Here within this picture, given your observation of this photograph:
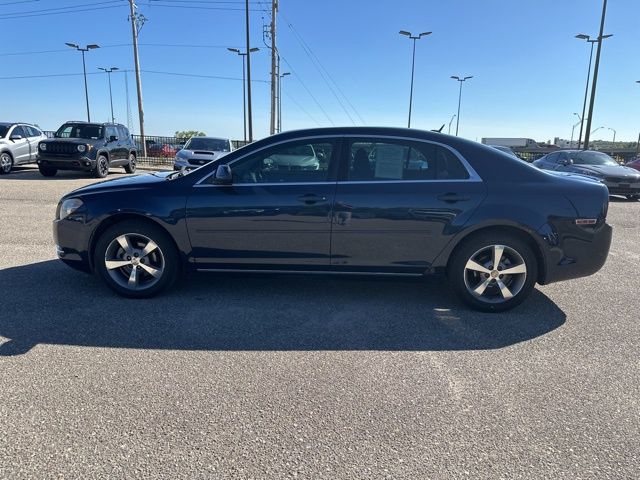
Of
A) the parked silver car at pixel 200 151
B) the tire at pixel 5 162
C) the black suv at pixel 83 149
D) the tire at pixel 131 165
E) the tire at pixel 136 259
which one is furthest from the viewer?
the tire at pixel 131 165

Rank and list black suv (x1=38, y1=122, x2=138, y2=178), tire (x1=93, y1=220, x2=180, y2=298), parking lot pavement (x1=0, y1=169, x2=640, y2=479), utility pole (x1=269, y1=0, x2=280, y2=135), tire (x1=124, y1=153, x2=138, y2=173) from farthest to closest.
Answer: utility pole (x1=269, y1=0, x2=280, y2=135)
tire (x1=124, y1=153, x2=138, y2=173)
black suv (x1=38, y1=122, x2=138, y2=178)
tire (x1=93, y1=220, x2=180, y2=298)
parking lot pavement (x1=0, y1=169, x2=640, y2=479)

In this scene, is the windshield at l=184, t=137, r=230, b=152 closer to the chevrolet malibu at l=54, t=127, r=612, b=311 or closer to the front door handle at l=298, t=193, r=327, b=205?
the chevrolet malibu at l=54, t=127, r=612, b=311

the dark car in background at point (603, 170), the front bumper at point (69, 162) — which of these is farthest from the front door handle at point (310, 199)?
the front bumper at point (69, 162)

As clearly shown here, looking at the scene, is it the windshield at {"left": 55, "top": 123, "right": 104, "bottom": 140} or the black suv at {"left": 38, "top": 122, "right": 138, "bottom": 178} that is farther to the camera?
the windshield at {"left": 55, "top": 123, "right": 104, "bottom": 140}

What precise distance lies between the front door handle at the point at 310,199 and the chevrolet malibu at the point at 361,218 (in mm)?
13

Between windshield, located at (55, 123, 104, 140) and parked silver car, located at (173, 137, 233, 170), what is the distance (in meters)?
3.00

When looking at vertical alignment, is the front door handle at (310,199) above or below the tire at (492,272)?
above

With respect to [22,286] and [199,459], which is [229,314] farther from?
[22,286]

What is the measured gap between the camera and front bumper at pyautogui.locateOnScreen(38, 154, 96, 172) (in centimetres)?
1477

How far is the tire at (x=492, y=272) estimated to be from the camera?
4082 mm

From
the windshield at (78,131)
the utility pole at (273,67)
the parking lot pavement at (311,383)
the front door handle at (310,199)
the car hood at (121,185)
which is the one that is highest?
the utility pole at (273,67)

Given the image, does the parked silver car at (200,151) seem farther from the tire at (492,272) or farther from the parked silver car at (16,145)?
the tire at (492,272)

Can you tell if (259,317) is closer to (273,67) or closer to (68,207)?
(68,207)

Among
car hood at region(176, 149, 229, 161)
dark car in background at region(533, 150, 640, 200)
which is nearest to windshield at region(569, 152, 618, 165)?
dark car in background at region(533, 150, 640, 200)
